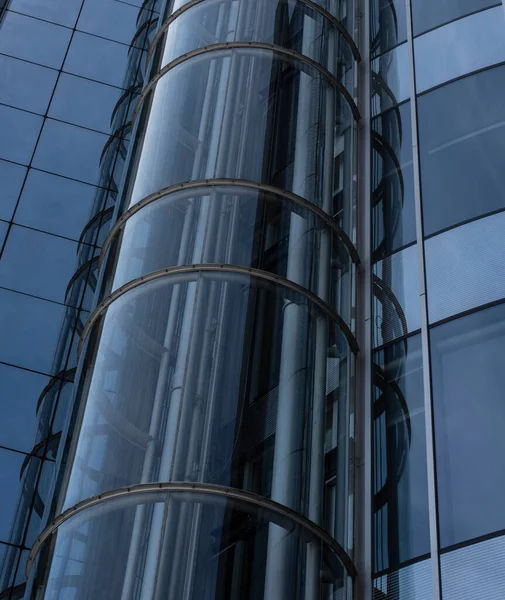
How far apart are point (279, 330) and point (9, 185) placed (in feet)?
28.0

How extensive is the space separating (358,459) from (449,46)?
262 inches

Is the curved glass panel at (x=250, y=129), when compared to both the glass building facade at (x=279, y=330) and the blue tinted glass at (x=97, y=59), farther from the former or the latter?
the blue tinted glass at (x=97, y=59)

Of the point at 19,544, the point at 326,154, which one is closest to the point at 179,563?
the point at 19,544

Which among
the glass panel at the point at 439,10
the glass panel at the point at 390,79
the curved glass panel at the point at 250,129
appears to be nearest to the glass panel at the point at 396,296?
the curved glass panel at the point at 250,129

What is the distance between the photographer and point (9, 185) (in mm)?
18406

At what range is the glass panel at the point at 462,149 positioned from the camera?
42.4 feet

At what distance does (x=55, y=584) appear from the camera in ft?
32.0

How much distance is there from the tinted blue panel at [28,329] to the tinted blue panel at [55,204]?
63.5 inches

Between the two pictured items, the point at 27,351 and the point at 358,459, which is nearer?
the point at 358,459

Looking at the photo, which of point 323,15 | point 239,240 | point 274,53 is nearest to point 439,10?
point 323,15

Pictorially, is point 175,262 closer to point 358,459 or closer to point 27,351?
point 358,459

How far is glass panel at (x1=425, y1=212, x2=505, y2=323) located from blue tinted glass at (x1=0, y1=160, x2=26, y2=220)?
25.8ft

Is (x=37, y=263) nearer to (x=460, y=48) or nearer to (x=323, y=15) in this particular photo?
(x=323, y=15)

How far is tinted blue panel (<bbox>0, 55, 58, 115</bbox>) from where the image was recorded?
20.0 metres
